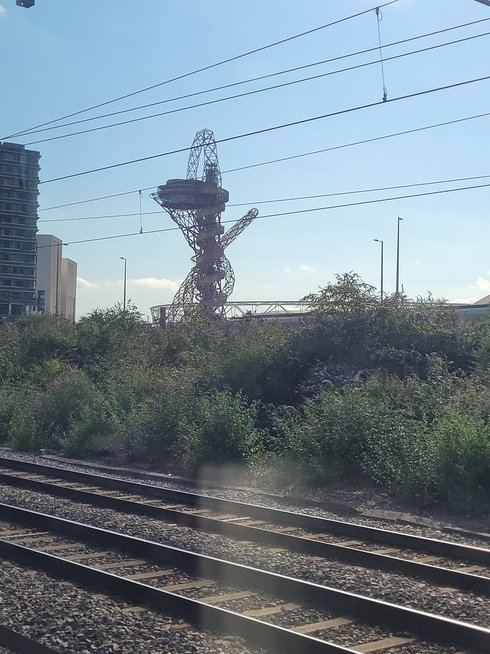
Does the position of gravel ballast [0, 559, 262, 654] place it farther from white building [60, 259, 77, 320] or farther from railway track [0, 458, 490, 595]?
white building [60, 259, 77, 320]

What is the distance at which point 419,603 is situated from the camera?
26.7 feet

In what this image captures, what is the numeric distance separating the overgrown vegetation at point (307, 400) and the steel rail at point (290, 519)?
262cm

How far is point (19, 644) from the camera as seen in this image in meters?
6.70

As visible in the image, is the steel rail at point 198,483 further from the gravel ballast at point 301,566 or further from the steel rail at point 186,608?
the steel rail at point 186,608

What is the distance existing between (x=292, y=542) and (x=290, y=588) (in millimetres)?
2440

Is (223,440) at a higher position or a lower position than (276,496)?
higher

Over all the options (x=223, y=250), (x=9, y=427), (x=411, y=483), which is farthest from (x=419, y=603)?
(x=223, y=250)

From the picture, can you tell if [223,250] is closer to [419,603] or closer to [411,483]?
[411,483]

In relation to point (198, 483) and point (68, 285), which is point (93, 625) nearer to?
point (198, 483)

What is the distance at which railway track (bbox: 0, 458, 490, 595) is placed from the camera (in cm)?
949

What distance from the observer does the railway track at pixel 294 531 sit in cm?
949

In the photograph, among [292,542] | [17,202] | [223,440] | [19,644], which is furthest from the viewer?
[17,202]

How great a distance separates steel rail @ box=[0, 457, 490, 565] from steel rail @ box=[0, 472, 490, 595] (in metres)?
0.49

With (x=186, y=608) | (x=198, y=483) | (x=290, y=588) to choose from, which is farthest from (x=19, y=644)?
(x=198, y=483)
